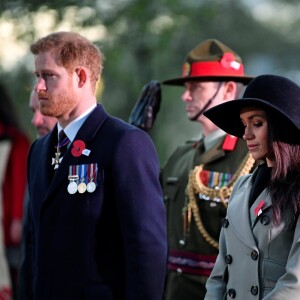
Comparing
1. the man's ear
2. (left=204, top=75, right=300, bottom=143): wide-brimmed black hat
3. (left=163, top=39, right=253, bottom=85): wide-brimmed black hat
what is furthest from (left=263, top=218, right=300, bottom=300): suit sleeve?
(left=163, top=39, right=253, bottom=85): wide-brimmed black hat

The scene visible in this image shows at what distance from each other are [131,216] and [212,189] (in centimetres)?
189

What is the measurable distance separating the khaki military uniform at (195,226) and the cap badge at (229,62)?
0.59 meters

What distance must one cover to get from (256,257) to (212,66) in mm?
2950

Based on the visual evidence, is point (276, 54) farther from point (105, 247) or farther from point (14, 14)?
point (105, 247)

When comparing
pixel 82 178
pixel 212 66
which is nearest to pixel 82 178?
pixel 82 178

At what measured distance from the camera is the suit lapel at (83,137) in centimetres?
495

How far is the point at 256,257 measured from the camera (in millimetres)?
4383

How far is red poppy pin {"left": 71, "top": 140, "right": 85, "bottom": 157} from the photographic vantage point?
4973 millimetres

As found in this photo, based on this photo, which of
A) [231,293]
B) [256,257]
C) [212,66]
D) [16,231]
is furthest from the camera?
[16,231]

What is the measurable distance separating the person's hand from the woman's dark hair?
4.68 meters

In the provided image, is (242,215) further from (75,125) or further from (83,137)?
(75,125)

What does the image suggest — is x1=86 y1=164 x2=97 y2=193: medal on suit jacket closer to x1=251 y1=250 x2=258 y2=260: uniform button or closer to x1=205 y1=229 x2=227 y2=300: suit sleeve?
x1=205 y1=229 x2=227 y2=300: suit sleeve

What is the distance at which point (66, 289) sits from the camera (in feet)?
15.9

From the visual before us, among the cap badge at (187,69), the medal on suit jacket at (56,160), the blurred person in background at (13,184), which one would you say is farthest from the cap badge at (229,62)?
the blurred person in background at (13,184)
